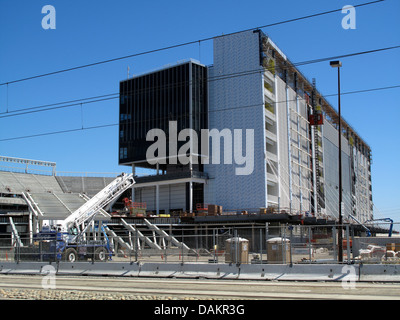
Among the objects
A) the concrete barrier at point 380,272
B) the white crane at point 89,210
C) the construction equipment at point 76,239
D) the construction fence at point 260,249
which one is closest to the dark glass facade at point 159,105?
the white crane at point 89,210

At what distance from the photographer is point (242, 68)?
222 feet

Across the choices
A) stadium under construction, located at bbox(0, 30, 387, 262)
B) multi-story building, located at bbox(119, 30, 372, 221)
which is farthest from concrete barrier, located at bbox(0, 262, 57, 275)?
multi-story building, located at bbox(119, 30, 372, 221)

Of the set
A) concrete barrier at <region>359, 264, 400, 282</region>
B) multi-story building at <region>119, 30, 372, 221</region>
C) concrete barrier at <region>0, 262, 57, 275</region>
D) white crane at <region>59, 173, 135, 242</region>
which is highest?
multi-story building at <region>119, 30, 372, 221</region>

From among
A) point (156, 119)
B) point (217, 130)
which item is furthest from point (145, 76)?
point (217, 130)

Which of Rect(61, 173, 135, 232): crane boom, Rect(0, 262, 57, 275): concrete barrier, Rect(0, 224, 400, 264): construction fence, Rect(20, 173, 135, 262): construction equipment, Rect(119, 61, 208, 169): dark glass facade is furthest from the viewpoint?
Rect(119, 61, 208, 169): dark glass facade

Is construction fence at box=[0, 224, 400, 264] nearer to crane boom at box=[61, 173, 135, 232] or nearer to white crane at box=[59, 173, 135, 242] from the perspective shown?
white crane at box=[59, 173, 135, 242]

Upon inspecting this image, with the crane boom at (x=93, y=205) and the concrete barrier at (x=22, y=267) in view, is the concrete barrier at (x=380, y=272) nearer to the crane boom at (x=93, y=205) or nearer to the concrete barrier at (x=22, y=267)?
the concrete barrier at (x=22, y=267)

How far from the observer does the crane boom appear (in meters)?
40.2

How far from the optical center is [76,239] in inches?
1337

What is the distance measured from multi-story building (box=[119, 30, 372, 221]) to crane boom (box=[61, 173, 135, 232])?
1594 centimetres

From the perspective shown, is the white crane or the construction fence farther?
the white crane
